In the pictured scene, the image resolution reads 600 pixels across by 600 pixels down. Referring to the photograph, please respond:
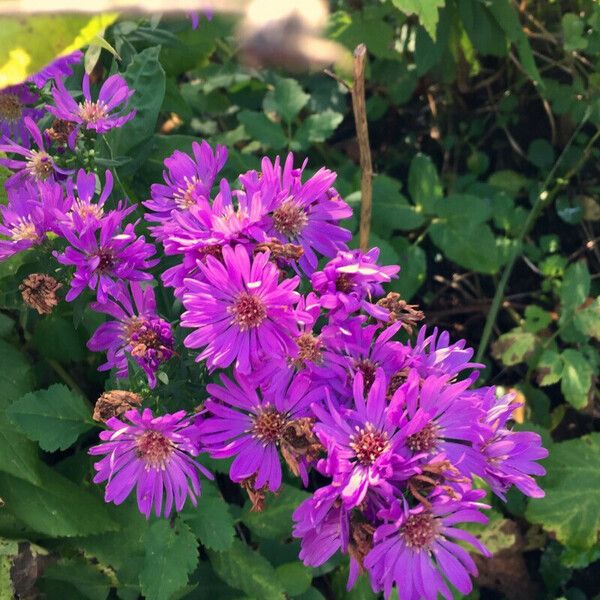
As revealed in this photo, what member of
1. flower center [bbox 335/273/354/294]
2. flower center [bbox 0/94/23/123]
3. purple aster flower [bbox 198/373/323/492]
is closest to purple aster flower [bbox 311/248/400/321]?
flower center [bbox 335/273/354/294]

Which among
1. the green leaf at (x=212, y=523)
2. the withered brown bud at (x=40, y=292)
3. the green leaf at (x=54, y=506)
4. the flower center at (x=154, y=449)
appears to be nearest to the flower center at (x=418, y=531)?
the flower center at (x=154, y=449)

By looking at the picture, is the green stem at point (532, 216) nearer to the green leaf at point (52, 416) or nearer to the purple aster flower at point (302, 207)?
the purple aster flower at point (302, 207)

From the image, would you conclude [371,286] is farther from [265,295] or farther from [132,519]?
[132,519]

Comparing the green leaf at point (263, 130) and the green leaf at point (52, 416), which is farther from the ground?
the green leaf at point (263, 130)

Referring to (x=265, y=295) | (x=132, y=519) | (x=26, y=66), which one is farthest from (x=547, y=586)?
(x=26, y=66)

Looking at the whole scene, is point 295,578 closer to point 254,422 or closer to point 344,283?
point 254,422

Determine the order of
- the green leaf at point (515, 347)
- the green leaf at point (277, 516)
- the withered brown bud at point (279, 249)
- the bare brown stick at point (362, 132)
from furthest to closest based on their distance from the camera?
the green leaf at point (515, 347), the green leaf at point (277, 516), the bare brown stick at point (362, 132), the withered brown bud at point (279, 249)
